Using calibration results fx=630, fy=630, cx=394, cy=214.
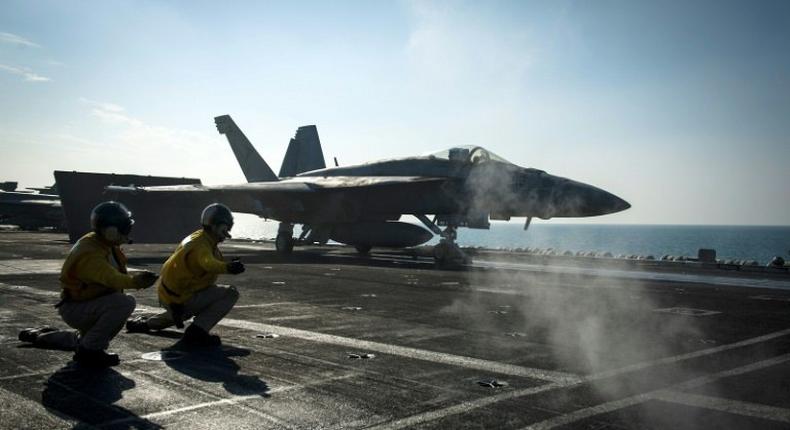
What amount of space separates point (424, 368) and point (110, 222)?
3.91 m

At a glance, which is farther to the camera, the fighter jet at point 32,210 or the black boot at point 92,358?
the fighter jet at point 32,210

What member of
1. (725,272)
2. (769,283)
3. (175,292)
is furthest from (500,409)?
(725,272)

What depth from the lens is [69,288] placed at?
7.08m

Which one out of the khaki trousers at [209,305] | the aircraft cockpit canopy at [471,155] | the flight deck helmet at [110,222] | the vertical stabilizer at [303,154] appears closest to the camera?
the flight deck helmet at [110,222]

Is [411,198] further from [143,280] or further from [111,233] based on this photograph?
[143,280]

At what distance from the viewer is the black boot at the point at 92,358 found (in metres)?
6.79

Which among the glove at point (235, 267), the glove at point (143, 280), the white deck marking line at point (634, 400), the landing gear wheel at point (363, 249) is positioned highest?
the glove at point (235, 267)

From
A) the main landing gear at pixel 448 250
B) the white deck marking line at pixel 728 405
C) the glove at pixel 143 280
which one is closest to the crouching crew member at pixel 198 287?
the glove at pixel 143 280

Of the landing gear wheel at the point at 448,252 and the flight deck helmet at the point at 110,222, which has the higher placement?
the flight deck helmet at the point at 110,222

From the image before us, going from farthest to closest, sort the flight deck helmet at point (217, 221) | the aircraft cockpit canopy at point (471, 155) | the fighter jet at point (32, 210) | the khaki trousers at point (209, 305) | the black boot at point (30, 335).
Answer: the fighter jet at point (32, 210)
the aircraft cockpit canopy at point (471, 155)
the flight deck helmet at point (217, 221)
the khaki trousers at point (209, 305)
the black boot at point (30, 335)

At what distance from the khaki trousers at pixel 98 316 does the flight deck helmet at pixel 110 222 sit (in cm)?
68

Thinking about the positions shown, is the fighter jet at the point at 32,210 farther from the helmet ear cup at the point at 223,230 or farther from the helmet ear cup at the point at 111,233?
the helmet ear cup at the point at 111,233

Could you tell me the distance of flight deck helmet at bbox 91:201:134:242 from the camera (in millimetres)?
7039

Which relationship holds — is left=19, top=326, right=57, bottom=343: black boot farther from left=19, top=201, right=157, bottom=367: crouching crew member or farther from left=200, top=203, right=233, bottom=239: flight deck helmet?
left=200, top=203, right=233, bottom=239: flight deck helmet
